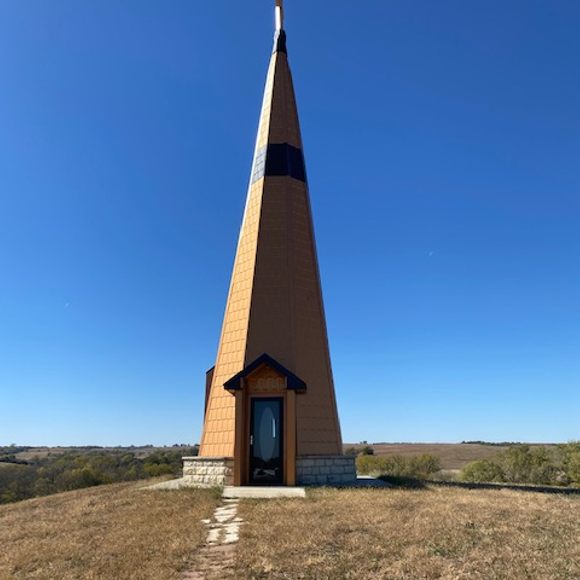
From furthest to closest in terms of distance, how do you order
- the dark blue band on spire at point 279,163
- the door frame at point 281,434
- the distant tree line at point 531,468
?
1. the distant tree line at point 531,468
2. the dark blue band on spire at point 279,163
3. the door frame at point 281,434

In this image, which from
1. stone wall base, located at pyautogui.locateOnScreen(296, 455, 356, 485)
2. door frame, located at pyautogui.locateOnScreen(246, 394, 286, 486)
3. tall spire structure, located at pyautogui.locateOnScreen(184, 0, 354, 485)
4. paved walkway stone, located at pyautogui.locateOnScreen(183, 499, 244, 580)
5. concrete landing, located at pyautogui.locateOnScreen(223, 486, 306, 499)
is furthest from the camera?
tall spire structure, located at pyautogui.locateOnScreen(184, 0, 354, 485)

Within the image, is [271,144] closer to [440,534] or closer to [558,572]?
[440,534]

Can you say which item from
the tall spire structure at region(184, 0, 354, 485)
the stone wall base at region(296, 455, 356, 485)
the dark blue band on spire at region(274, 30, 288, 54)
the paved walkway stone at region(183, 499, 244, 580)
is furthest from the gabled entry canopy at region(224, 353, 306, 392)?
the dark blue band on spire at region(274, 30, 288, 54)

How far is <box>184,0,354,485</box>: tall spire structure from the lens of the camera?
14695mm

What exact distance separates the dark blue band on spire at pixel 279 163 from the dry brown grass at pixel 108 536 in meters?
9.89

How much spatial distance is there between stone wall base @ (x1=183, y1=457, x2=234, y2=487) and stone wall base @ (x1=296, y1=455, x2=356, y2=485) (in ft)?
5.82

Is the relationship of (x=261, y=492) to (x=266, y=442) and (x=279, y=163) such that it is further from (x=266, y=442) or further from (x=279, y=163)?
(x=279, y=163)

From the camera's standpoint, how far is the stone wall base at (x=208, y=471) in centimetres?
1451

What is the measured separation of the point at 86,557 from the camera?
750 centimetres

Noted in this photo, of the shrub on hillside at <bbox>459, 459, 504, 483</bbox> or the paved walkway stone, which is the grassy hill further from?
the shrub on hillside at <bbox>459, 459, 504, 483</bbox>

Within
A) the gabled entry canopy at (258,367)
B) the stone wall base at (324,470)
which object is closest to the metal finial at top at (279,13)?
the gabled entry canopy at (258,367)

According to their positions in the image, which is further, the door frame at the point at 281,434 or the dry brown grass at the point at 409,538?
the door frame at the point at 281,434

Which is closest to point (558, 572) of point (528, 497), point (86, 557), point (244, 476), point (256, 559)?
point (256, 559)

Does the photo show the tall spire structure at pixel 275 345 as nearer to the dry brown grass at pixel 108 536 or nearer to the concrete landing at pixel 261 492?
the concrete landing at pixel 261 492
